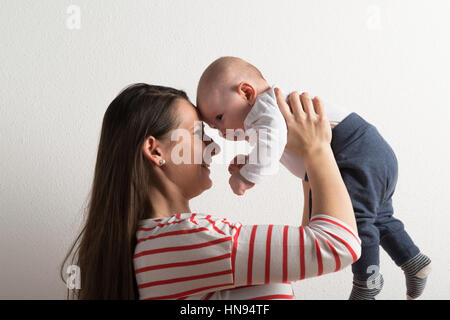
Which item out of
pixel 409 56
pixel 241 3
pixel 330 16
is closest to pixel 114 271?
pixel 241 3

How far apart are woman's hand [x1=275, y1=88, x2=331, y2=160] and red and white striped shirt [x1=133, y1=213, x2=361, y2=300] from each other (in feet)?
0.54

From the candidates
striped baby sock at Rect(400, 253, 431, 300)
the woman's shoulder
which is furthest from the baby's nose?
striped baby sock at Rect(400, 253, 431, 300)

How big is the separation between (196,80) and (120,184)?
0.72 metres

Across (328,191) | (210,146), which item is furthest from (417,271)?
(210,146)

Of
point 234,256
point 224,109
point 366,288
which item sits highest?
point 224,109

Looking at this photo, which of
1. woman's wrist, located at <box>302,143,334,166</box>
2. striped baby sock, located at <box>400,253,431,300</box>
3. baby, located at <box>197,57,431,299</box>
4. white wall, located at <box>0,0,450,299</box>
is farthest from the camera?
white wall, located at <box>0,0,450,299</box>

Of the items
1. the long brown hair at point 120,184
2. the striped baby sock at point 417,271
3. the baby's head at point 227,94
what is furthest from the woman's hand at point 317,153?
the striped baby sock at point 417,271

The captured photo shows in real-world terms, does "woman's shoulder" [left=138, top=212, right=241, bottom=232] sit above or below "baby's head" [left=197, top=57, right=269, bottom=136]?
below

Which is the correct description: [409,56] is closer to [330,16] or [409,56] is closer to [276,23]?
[330,16]

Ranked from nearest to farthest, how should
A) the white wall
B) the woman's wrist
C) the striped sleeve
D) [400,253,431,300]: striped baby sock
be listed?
the striped sleeve
the woman's wrist
[400,253,431,300]: striped baby sock
the white wall

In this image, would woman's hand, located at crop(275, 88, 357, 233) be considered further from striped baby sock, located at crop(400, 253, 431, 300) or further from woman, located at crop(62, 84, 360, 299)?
striped baby sock, located at crop(400, 253, 431, 300)

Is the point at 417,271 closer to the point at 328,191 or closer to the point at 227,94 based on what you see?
the point at 328,191

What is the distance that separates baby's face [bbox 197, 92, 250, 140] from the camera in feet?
3.68

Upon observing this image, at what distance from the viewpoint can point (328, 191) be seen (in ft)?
2.81
